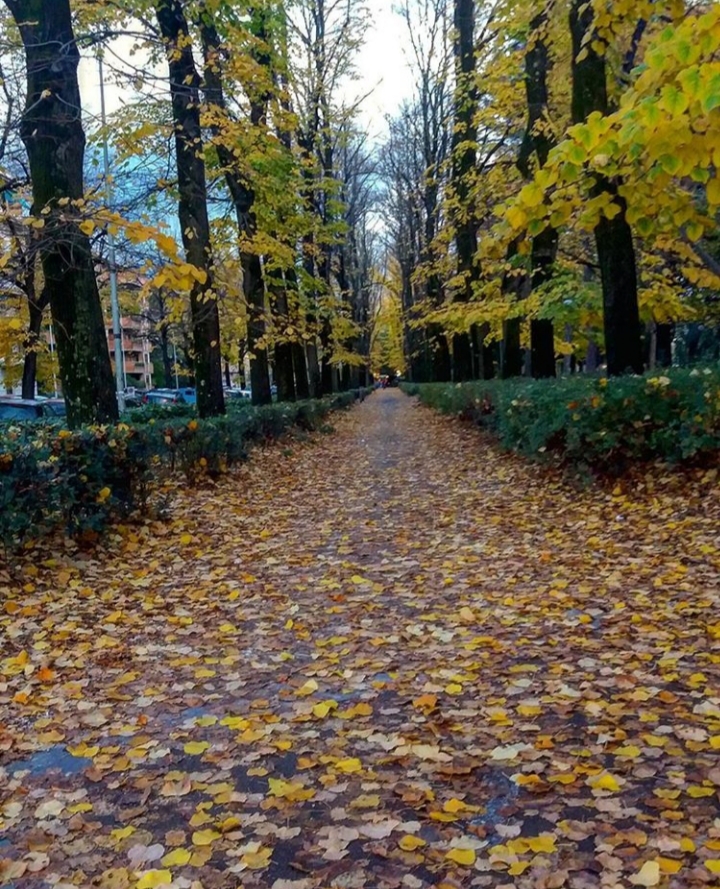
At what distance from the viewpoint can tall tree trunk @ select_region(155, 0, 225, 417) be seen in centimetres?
1168

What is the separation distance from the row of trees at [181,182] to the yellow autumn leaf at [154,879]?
302cm

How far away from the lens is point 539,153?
13.9 meters

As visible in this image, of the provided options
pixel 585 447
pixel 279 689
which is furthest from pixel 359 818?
pixel 585 447

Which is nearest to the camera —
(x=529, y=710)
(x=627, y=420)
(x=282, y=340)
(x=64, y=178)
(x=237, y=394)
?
(x=529, y=710)

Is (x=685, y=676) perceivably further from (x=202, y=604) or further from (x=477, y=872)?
(x=202, y=604)

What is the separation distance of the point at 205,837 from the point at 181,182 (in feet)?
37.6

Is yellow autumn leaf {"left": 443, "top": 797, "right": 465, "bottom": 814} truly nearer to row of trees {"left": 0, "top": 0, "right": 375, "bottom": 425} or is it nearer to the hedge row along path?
the hedge row along path

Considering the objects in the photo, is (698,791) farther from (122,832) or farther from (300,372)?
(300,372)

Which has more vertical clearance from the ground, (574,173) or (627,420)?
(574,173)

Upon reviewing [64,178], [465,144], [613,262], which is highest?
[465,144]

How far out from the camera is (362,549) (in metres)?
7.07


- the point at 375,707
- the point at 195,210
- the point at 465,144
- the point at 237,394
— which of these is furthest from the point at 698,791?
the point at 237,394

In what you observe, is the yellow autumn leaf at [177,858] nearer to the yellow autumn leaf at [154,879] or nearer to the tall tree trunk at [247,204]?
the yellow autumn leaf at [154,879]

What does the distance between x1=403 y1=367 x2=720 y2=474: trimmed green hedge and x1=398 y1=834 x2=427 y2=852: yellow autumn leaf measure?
18.4 ft
